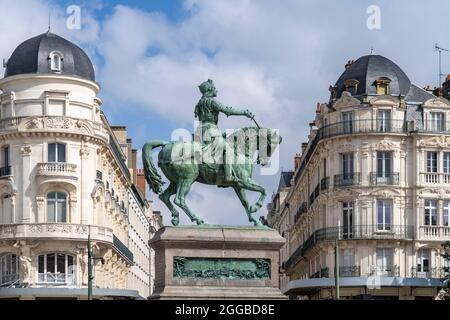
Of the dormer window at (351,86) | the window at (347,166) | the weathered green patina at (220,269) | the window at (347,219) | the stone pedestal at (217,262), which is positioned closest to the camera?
the stone pedestal at (217,262)

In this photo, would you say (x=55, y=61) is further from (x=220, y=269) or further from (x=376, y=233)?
(x=220, y=269)

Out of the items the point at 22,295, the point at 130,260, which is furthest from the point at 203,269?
the point at 130,260

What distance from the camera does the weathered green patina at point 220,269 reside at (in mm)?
31156

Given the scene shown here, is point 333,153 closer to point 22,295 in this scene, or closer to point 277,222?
point 22,295

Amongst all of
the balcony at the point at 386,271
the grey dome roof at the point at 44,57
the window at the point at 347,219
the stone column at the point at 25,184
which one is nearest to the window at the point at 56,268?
the stone column at the point at 25,184

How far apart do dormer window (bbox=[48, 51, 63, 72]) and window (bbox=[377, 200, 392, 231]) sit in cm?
1978

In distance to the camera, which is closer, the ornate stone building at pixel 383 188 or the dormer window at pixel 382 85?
the ornate stone building at pixel 383 188

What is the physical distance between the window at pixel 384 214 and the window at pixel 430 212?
2.02 meters

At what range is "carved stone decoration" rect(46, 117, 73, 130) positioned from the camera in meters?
69.8

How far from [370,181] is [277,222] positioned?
51515 mm

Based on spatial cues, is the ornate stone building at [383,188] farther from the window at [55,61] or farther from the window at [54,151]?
the window at [55,61]

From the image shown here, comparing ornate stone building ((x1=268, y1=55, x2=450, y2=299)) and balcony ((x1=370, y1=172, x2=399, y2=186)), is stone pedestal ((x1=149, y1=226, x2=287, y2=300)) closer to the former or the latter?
ornate stone building ((x1=268, y1=55, x2=450, y2=299))

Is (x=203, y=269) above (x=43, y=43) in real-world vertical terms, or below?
below

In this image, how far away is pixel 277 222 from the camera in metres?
122
